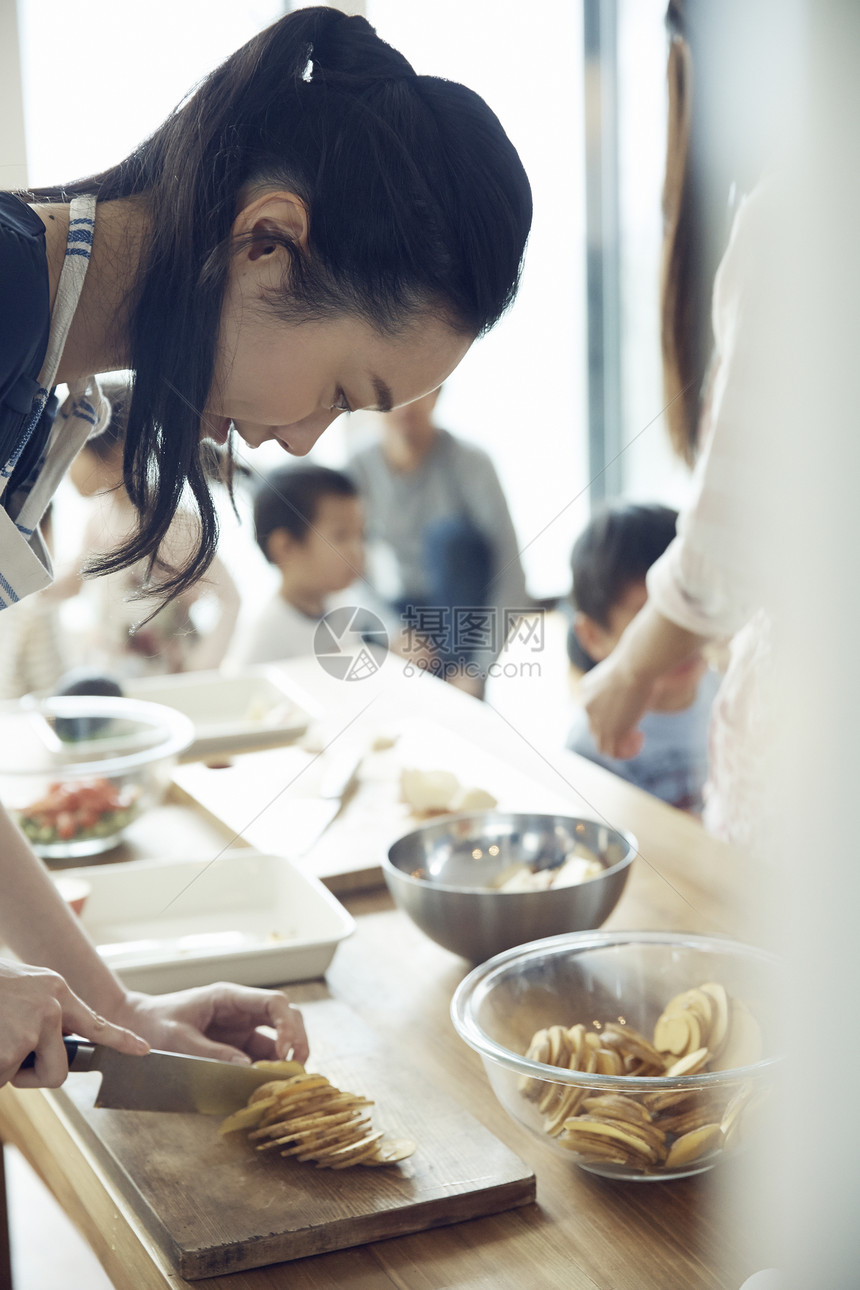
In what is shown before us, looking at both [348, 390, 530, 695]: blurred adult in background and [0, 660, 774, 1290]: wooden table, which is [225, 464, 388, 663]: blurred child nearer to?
[348, 390, 530, 695]: blurred adult in background

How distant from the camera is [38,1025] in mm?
571

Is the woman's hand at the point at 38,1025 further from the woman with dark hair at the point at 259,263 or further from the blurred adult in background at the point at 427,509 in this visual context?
the blurred adult in background at the point at 427,509

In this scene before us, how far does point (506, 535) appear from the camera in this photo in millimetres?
2061

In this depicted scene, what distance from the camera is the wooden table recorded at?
0.52 m

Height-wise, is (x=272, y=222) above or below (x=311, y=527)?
above

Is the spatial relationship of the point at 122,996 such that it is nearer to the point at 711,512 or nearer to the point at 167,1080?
the point at 167,1080

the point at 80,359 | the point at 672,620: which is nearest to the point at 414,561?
the point at 672,620

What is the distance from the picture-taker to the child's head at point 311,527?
1.07 meters

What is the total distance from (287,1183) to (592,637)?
1092mm

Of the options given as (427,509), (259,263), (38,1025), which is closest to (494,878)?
(38,1025)

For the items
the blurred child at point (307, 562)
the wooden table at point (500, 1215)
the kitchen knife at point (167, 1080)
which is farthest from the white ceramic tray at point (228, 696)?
the kitchen knife at point (167, 1080)

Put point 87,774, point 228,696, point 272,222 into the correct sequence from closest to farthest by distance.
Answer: point 272,222, point 87,774, point 228,696

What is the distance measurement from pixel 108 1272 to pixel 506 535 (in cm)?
156

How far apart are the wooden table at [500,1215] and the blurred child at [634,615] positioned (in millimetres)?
516
